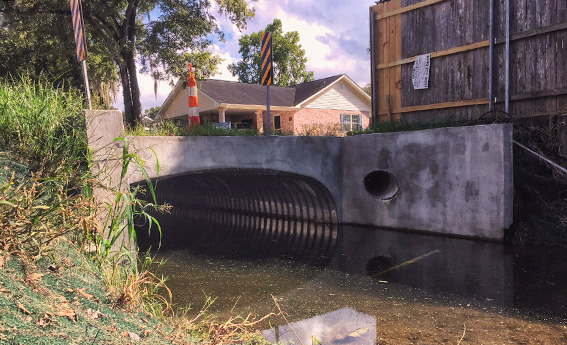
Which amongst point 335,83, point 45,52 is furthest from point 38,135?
point 335,83

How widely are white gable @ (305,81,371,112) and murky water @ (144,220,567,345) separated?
1544 centimetres

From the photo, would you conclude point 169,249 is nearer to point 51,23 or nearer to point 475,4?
point 475,4

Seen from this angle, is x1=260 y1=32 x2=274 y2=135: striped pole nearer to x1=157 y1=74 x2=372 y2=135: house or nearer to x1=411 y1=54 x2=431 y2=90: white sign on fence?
x1=411 y1=54 x2=431 y2=90: white sign on fence

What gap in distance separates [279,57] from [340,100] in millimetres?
12240

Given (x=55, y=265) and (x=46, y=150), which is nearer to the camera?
(x=55, y=265)

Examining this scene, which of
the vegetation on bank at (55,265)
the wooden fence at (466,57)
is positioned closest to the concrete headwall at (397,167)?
the wooden fence at (466,57)

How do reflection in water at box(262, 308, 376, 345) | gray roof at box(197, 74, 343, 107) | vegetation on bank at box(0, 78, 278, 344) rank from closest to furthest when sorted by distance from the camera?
vegetation on bank at box(0, 78, 278, 344)
reflection in water at box(262, 308, 376, 345)
gray roof at box(197, 74, 343, 107)

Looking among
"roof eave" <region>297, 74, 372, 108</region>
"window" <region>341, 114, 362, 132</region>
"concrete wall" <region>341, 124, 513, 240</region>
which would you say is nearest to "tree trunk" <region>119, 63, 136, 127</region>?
"concrete wall" <region>341, 124, 513, 240</region>

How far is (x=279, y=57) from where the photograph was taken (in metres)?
33.8

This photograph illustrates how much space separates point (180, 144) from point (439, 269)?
4.37 m

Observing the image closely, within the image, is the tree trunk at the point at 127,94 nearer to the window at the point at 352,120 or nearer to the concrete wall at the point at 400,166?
the concrete wall at the point at 400,166

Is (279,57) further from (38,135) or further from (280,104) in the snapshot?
(38,135)

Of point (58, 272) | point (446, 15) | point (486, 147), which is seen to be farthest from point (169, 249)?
point (446, 15)

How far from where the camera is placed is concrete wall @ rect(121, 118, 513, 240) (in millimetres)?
6641
